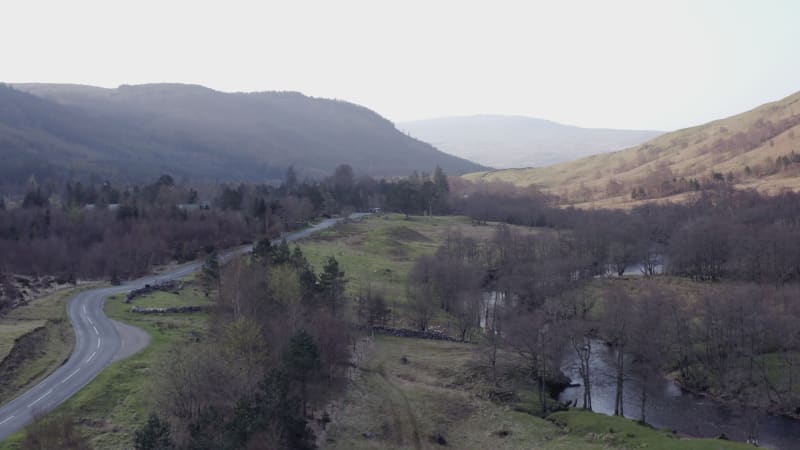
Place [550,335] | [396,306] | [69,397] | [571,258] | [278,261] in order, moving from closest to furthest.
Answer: [69,397]
[550,335]
[278,261]
[396,306]
[571,258]

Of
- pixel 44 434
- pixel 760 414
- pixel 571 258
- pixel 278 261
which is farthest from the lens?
pixel 571 258

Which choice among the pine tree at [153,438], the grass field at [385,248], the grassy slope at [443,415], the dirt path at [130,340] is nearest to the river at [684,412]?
the grassy slope at [443,415]

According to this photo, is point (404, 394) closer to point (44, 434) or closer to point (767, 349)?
point (44, 434)

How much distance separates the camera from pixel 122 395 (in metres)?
39.9

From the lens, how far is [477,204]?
7343 inches

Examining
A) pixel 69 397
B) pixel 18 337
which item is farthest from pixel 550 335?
pixel 18 337

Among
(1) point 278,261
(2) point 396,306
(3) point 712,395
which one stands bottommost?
(3) point 712,395

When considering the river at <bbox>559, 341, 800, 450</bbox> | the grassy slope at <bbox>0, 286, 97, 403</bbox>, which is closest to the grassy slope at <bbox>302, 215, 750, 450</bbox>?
the river at <bbox>559, 341, 800, 450</bbox>

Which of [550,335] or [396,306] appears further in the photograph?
[396,306]

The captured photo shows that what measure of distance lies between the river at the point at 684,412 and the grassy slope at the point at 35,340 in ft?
141

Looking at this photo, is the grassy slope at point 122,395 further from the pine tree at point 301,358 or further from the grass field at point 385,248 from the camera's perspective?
the grass field at point 385,248

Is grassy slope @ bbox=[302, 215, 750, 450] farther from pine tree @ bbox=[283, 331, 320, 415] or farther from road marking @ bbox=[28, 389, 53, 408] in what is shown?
road marking @ bbox=[28, 389, 53, 408]

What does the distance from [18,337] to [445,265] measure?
50704mm

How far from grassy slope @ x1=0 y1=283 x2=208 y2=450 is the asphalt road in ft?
3.32
